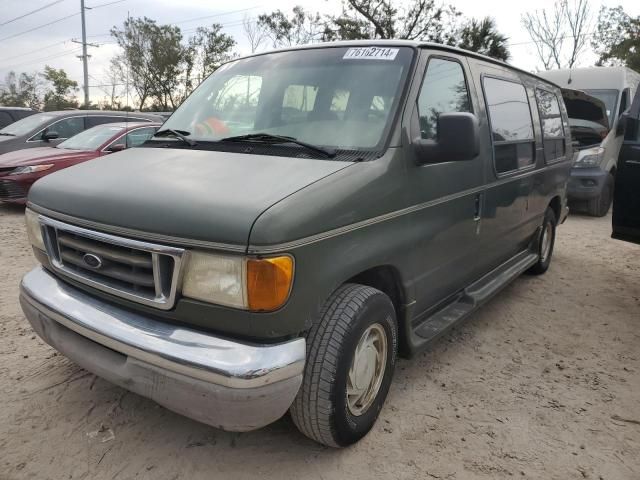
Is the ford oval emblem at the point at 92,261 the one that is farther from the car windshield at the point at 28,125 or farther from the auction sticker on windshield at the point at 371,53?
the car windshield at the point at 28,125

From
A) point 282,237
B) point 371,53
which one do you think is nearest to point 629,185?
point 371,53

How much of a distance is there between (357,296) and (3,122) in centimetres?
1284

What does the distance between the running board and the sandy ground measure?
15.0 inches

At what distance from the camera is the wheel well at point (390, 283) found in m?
2.55

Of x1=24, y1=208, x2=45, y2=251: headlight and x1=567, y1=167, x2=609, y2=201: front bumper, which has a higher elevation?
x1=24, y1=208, x2=45, y2=251: headlight

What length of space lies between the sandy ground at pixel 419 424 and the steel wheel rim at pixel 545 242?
136 cm

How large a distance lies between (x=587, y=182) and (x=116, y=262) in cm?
847

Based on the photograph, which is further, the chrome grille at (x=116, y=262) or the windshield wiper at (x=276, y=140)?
the windshield wiper at (x=276, y=140)

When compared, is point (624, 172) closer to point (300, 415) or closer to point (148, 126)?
point (300, 415)

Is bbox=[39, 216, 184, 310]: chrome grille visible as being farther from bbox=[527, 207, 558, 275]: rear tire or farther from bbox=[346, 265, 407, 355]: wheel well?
bbox=[527, 207, 558, 275]: rear tire

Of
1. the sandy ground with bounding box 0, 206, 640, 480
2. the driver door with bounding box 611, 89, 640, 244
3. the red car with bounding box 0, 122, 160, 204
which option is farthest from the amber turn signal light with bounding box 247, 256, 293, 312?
the red car with bounding box 0, 122, 160, 204

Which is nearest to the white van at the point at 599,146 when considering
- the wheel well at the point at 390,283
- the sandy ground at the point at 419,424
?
the sandy ground at the point at 419,424

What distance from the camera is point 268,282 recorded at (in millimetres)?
1889

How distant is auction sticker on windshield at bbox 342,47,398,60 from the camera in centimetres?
279
